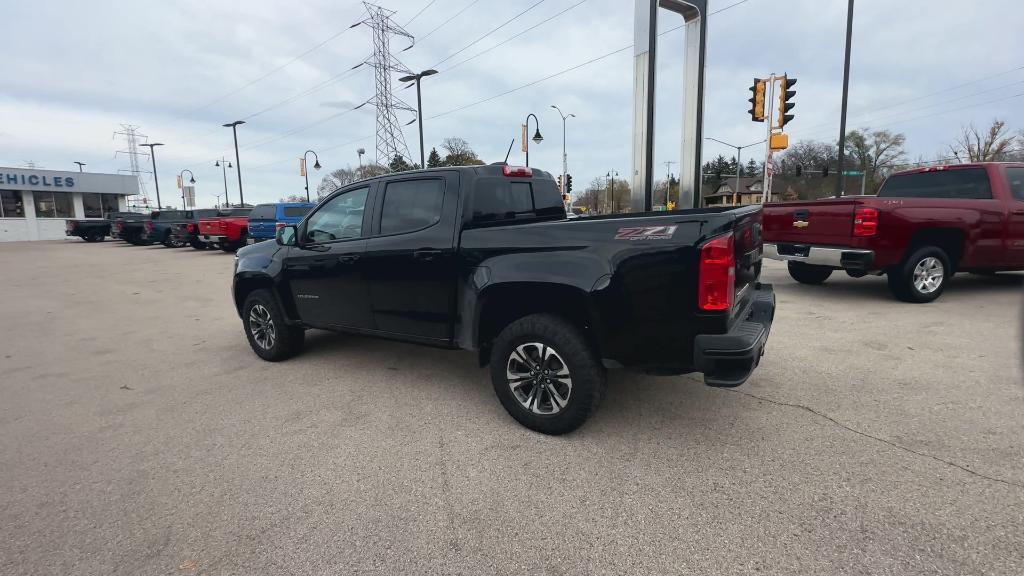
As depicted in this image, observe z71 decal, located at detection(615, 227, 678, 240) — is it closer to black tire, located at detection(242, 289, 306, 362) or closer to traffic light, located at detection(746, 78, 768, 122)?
black tire, located at detection(242, 289, 306, 362)

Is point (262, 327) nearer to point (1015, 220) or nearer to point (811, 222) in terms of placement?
point (811, 222)

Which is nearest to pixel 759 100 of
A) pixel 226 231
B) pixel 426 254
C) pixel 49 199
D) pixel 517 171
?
pixel 517 171

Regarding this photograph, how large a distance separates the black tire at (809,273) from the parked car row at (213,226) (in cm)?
1246

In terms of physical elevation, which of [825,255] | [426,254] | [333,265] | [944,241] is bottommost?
[825,255]

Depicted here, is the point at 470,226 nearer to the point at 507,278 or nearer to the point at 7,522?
the point at 507,278

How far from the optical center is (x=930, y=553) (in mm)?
2191

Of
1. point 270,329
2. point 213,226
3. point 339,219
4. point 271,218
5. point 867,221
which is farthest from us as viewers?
point 213,226

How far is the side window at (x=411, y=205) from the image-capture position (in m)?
4.03

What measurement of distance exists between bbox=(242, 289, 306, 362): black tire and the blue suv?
1354 centimetres

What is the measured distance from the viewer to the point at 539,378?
3.38m

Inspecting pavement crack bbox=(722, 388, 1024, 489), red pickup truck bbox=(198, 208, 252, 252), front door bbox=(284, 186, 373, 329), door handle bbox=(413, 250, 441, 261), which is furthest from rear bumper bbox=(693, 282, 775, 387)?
red pickup truck bbox=(198, 208, 252, 252)

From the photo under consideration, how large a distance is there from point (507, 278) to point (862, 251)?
5.89 meters

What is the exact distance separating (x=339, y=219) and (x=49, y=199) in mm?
54511

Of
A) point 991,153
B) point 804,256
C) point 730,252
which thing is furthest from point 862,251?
point 991,153
